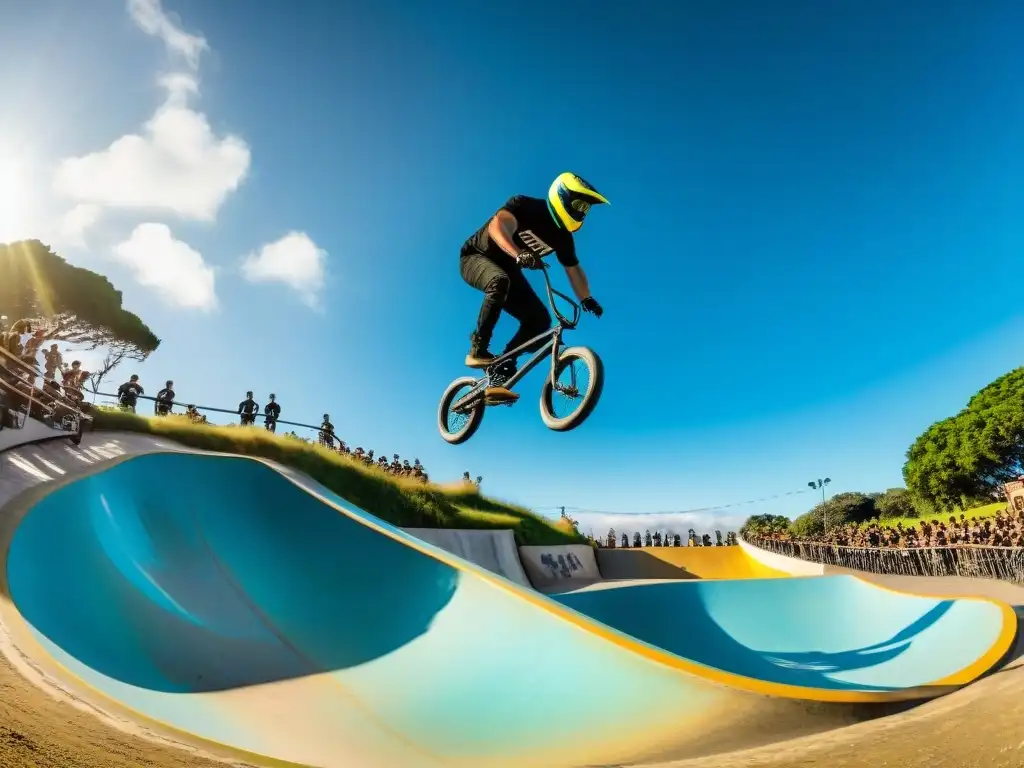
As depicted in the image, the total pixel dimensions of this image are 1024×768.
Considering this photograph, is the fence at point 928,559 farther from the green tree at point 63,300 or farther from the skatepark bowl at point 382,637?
the green tree at point 63,300

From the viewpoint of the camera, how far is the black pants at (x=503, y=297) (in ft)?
20.7

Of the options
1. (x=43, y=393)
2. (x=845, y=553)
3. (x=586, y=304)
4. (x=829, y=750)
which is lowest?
(x=845, y=553)

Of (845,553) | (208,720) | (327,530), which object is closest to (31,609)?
(208,720)

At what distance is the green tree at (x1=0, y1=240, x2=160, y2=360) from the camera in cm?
2730

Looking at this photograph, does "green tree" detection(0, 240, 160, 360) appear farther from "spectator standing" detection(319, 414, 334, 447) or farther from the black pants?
the black pants

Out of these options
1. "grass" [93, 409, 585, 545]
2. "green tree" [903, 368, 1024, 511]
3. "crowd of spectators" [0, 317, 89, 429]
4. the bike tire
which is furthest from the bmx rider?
"green tree" [903, 368, 1024, 511]

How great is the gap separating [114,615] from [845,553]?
2248 centimetres

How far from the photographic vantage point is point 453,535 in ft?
55.7

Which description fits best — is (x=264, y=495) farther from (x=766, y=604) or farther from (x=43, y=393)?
(x=766, y=604)

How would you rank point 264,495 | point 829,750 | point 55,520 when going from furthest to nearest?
point 264,495, point 55,520, point 829,750

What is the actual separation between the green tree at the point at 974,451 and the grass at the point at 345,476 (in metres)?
39.8

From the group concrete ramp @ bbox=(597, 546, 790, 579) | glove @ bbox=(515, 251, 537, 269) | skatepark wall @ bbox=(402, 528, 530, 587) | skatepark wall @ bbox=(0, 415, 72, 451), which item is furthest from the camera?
concrete ramp @ bbox=(597, 546, 790, 579)

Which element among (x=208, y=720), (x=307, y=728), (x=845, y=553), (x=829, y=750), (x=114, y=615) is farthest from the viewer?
(x=845, y=553)

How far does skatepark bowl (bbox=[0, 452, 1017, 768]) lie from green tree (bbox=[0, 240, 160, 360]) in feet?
90.3
